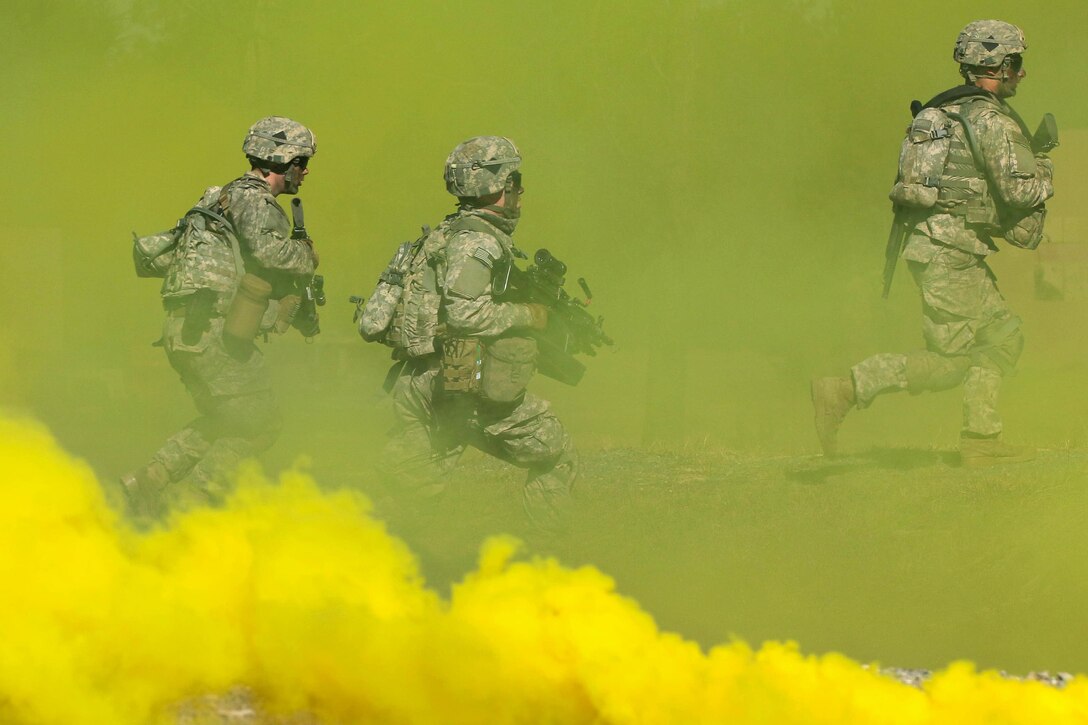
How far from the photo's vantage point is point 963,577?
750cm

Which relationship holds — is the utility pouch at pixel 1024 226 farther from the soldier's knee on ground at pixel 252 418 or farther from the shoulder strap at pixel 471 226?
the soldier's knee on ground at pixel 252 418

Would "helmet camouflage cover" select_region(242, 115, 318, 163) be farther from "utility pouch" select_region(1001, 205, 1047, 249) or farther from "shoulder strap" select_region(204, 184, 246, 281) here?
"utility pouch" select_region(1001, 205, 1047, 249)

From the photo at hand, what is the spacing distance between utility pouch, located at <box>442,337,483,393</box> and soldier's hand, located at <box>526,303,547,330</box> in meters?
0.30

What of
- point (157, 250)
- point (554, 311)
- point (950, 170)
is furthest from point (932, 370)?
point (157, 250)

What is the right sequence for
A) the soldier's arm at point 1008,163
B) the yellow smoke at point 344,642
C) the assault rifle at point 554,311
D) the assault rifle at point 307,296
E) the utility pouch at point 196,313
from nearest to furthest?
the yellow smoke at point 344,642 → the assault rifle at point 554,311 → the utility pouch at point 196,313 → the assault rifle at point 307,296 → the soldier's arm at point 1008,163

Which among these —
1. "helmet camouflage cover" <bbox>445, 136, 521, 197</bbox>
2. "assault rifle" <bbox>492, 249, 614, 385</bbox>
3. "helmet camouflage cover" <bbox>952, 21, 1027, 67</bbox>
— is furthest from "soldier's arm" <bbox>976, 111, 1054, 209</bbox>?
"helmet camouflage cover" <bbox>445, 136, 521, 197</bbox>

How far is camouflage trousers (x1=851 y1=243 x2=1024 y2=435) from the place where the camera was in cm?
894

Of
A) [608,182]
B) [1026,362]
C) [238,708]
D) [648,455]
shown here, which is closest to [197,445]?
[238,708]

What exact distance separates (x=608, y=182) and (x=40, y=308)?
4995 mm

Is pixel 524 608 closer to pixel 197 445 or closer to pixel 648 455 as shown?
pixel 197 445

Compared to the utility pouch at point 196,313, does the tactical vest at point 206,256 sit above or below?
above

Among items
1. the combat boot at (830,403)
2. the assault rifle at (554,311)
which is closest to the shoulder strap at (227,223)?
the assault rifle at (554,311)

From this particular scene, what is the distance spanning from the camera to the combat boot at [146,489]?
8414mm

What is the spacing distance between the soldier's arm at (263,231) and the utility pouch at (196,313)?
1.03ft
